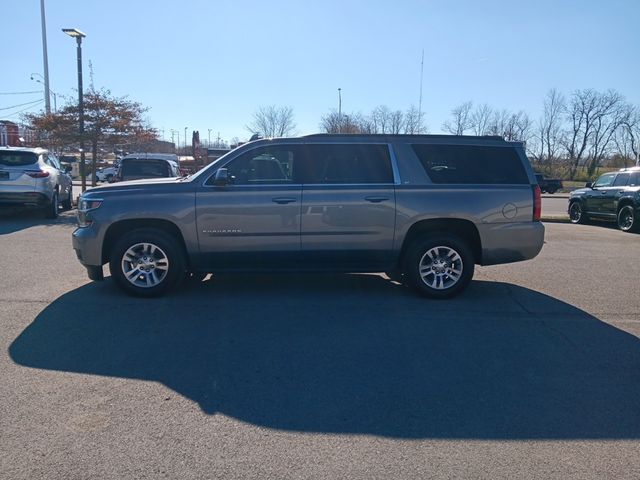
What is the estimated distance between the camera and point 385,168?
648cm

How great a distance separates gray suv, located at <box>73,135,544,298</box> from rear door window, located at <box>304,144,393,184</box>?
0.5 inches

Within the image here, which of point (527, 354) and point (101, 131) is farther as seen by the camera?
point (101, 131)

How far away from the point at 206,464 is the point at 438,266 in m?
4.26

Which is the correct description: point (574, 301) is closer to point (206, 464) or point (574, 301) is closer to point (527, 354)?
point (527, 354)

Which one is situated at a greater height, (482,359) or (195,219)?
(195,219)

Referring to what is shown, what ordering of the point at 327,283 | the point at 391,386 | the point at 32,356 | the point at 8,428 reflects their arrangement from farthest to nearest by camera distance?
the point at 327,283, the point at 32,356, the point at 391,386, the point at 8,428

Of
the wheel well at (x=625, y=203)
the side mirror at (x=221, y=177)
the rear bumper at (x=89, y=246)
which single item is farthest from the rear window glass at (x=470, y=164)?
the wheel well at (x=625, y=203)

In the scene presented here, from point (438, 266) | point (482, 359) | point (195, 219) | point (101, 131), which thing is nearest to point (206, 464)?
point (482, 359)

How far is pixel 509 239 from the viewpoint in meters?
6.55

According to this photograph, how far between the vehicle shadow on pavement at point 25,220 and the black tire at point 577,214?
15.2 m

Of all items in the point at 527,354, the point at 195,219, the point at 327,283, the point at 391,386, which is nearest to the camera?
the point at 391,386

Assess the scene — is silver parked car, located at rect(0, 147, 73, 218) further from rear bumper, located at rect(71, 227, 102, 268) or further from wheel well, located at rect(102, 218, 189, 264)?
wheel well, located at rect(102, 218, 189, 264)

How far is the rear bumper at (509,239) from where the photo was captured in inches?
257

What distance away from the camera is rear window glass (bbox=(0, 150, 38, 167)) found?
12.9m
